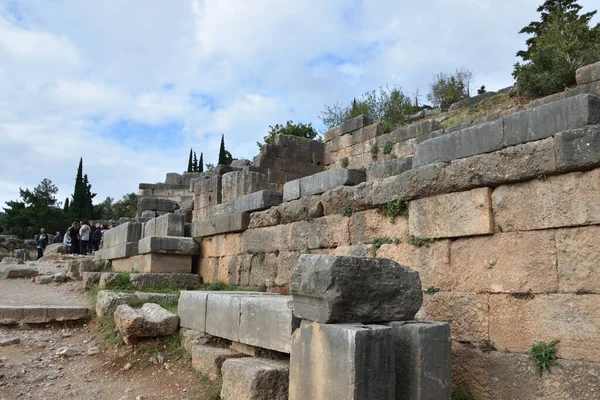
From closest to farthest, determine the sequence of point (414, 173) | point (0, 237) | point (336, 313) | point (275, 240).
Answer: point (336, 313) → point (414, 173) → point (275, 240) → point (0, 237)

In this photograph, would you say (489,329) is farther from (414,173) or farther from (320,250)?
(320,250)

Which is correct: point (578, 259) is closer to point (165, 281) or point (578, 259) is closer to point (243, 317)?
point (243, 317)

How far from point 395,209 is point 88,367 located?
169 inches

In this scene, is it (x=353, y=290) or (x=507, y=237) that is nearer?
(x=353, y=290)

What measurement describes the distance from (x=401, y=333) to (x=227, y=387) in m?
1.84

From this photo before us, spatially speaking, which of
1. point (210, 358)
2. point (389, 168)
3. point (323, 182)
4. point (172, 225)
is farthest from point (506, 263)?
point (172, 225)

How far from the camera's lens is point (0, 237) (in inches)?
1300

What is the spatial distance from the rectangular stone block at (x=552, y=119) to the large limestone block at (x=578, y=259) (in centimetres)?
91

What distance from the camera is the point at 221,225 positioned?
9.44 m

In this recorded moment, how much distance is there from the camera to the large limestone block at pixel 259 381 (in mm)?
4195

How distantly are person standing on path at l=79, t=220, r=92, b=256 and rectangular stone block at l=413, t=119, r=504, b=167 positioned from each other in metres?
18.4

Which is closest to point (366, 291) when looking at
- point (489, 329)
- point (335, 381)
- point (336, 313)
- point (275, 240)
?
point (336, 313)

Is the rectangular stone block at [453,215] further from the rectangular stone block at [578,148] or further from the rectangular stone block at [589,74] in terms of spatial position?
the rectangular stone block at [589,74]

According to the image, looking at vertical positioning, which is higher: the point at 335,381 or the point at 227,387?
the point at 335,381
